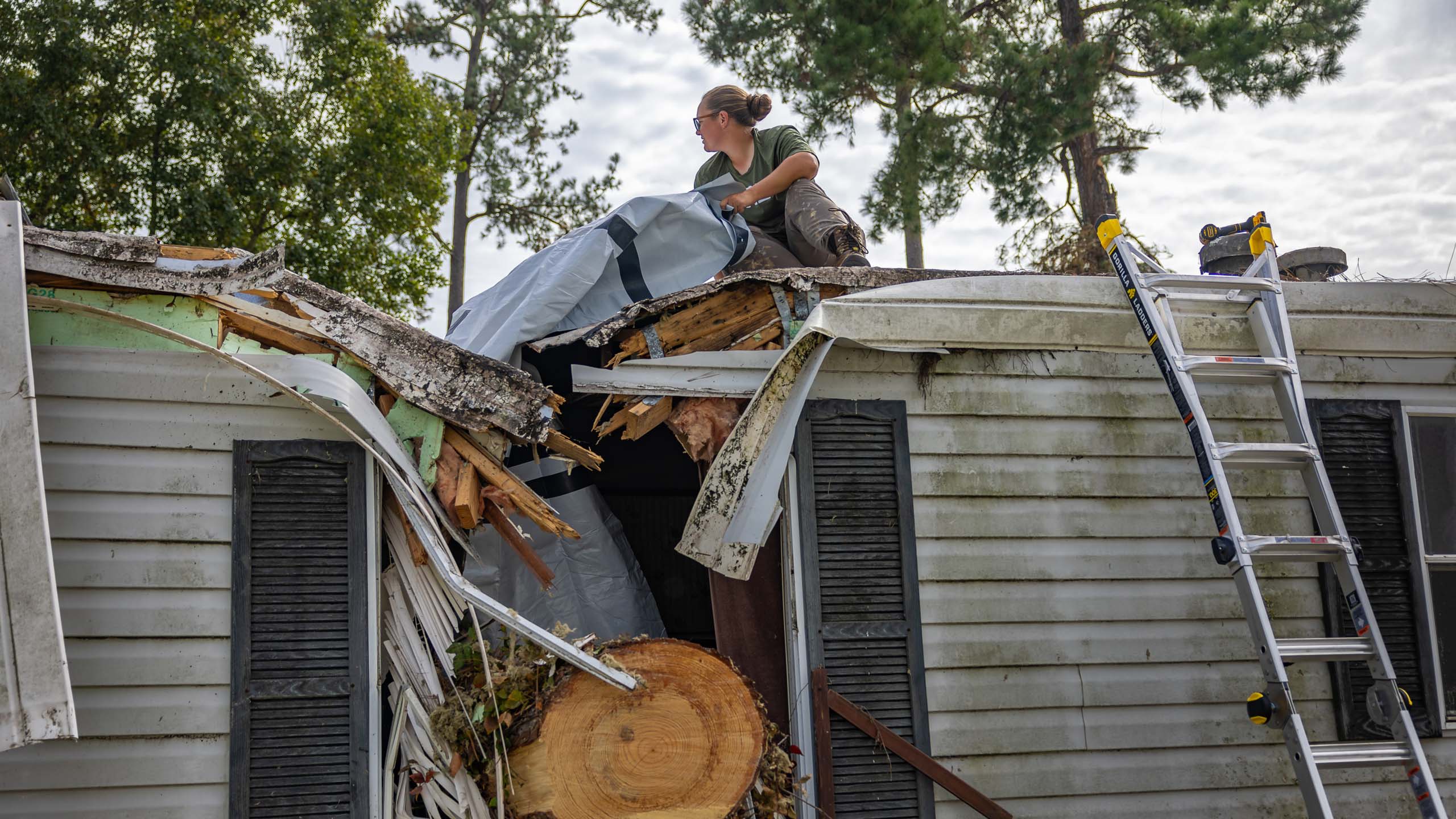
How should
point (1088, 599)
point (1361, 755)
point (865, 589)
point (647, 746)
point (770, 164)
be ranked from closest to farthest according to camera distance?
point (647, 746)
point (1361, 755)
point (865, 589)
point (1088, 599)
point (770, 164)

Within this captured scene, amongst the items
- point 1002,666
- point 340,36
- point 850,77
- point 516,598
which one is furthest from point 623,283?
point 340,36

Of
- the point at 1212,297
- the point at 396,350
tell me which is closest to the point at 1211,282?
the point at 1212,297

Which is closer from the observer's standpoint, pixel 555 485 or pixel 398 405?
A: pixel 398 405

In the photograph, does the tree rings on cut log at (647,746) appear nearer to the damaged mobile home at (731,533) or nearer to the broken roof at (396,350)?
the damaged mobile home at (731,533)

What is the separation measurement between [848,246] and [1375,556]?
282cm

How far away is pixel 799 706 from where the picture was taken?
438 centimetres

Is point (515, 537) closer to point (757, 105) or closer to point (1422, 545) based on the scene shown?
point (757, 105)

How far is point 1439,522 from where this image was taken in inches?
198

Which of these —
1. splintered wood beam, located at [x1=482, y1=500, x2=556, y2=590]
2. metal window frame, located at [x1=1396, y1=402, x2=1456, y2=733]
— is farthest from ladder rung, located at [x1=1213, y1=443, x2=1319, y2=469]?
splintered wood beam, located at [x1=482, y1=500, x2=556, y2=590]

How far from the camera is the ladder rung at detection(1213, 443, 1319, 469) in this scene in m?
4.11

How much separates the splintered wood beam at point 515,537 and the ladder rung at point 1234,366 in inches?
105

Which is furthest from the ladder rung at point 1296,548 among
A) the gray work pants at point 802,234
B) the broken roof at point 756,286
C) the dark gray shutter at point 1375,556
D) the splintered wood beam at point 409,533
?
the splintered wood beam at point 409,533

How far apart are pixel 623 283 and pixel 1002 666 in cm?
250

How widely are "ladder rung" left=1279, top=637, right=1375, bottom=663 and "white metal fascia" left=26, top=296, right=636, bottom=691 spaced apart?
8.55 feet
